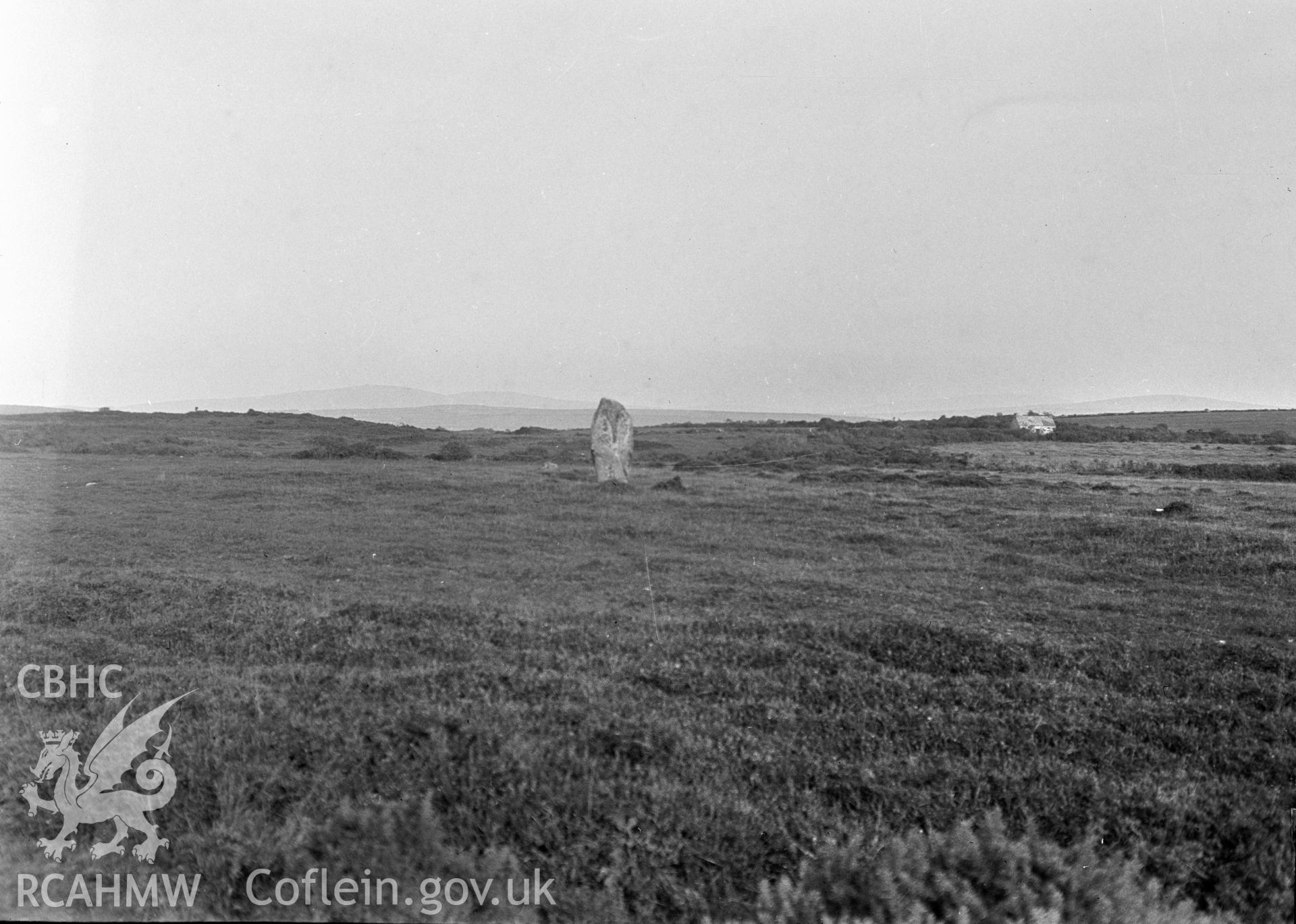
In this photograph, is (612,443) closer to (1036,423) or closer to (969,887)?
(969,887)

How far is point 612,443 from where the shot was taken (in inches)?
1195

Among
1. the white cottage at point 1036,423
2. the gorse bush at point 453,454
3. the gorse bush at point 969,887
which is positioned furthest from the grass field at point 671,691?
the white cottage at point 1036,423

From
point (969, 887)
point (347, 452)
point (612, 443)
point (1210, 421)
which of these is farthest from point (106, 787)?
point (1210, 421)

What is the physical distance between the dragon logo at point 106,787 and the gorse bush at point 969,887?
4266 millimetres

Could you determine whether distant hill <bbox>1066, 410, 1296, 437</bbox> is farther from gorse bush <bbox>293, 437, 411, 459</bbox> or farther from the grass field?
gorse bush <bbox>293, 437, 411, 459</bbox>

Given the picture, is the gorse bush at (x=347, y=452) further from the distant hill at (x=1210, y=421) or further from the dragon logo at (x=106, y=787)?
the distant hill at (x=1210, y=421)

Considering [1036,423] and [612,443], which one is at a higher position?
[1036,423]

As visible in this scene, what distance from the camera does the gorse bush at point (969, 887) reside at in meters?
4.30

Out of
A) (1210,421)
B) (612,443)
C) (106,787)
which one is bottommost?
(106,787)

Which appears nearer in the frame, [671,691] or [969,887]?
[969,887]

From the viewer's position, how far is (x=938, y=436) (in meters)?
63.3

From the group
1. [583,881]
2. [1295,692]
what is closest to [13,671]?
[583,881]

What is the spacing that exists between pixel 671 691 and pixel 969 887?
4.11 metres

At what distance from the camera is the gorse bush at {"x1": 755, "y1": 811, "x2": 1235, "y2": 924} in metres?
4.30
